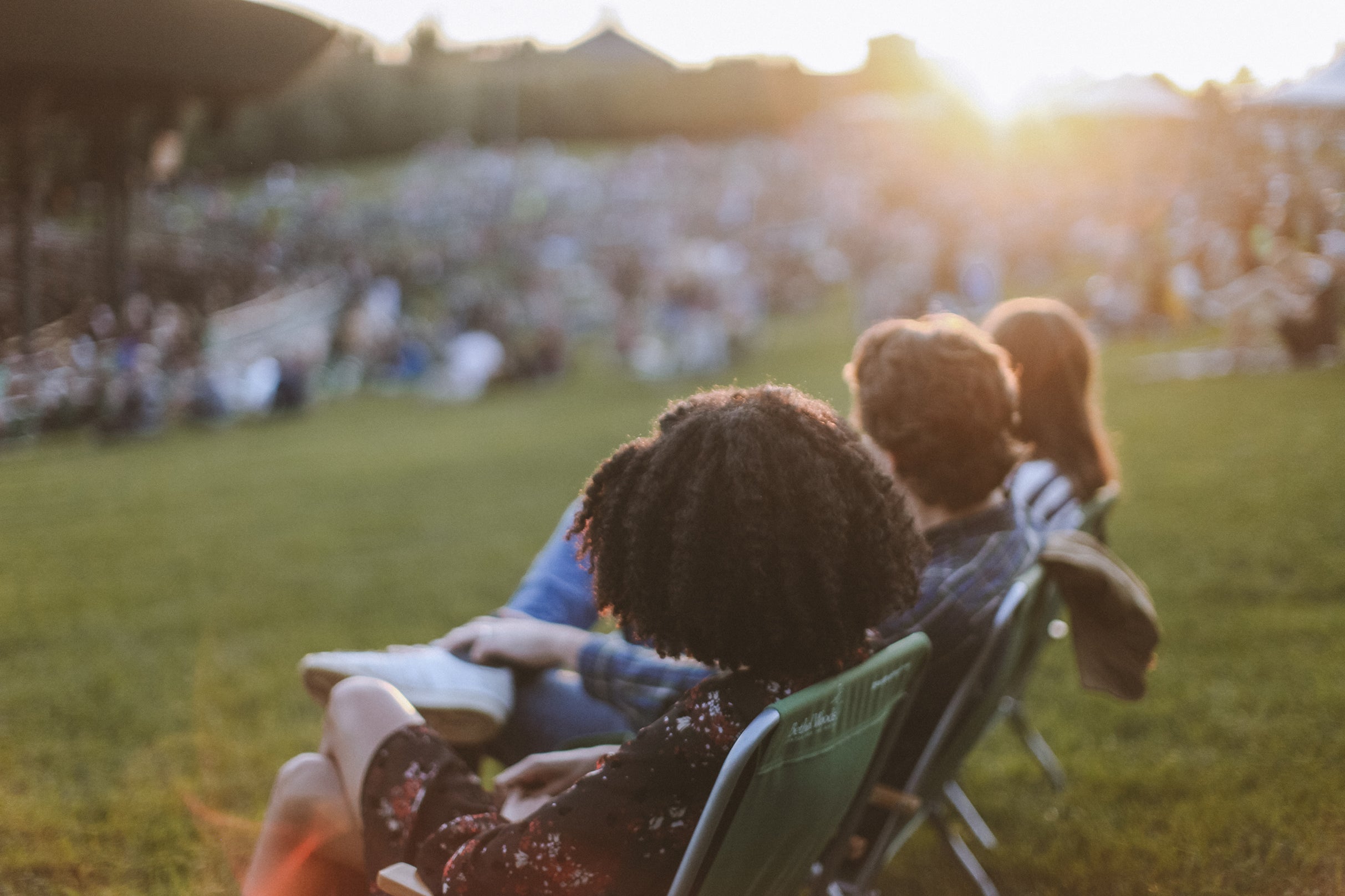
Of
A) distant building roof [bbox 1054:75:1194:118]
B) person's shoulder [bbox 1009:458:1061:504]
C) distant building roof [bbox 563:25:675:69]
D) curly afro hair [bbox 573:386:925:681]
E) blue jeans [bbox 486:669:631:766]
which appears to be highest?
distant building roof [bbox 563:25:675:69]

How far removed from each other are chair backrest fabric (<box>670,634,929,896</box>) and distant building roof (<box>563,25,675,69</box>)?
129 ft

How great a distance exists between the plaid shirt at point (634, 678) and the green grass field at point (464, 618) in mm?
1284

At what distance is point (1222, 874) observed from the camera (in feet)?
8.45

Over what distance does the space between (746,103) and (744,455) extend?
58.3 m

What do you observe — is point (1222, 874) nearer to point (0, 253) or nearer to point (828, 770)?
point (828, 770)

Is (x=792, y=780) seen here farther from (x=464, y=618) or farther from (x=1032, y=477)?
(x=464, y=618)

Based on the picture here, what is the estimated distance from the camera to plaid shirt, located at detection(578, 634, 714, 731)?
1842 millimetres

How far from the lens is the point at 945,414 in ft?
6.92

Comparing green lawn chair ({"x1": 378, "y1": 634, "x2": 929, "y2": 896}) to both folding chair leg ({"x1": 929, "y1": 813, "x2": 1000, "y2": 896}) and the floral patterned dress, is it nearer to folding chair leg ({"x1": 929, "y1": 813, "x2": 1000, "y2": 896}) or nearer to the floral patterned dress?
the floral patterned dress

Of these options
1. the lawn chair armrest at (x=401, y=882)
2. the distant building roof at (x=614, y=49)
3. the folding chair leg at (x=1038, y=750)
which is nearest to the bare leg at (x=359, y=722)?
the lawn chair armrest at (x=401, y=882)

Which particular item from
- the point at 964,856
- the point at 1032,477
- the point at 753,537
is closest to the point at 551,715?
the point at 753,537

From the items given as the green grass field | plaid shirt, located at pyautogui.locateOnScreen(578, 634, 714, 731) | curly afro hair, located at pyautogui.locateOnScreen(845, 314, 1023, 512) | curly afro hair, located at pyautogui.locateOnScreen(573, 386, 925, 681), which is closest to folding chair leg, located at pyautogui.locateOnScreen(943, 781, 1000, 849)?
the green grass field

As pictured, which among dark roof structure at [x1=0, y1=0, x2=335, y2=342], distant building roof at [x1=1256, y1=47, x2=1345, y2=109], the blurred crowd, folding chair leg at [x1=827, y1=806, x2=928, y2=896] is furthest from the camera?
the blurred crowd

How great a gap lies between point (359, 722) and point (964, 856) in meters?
1.68
